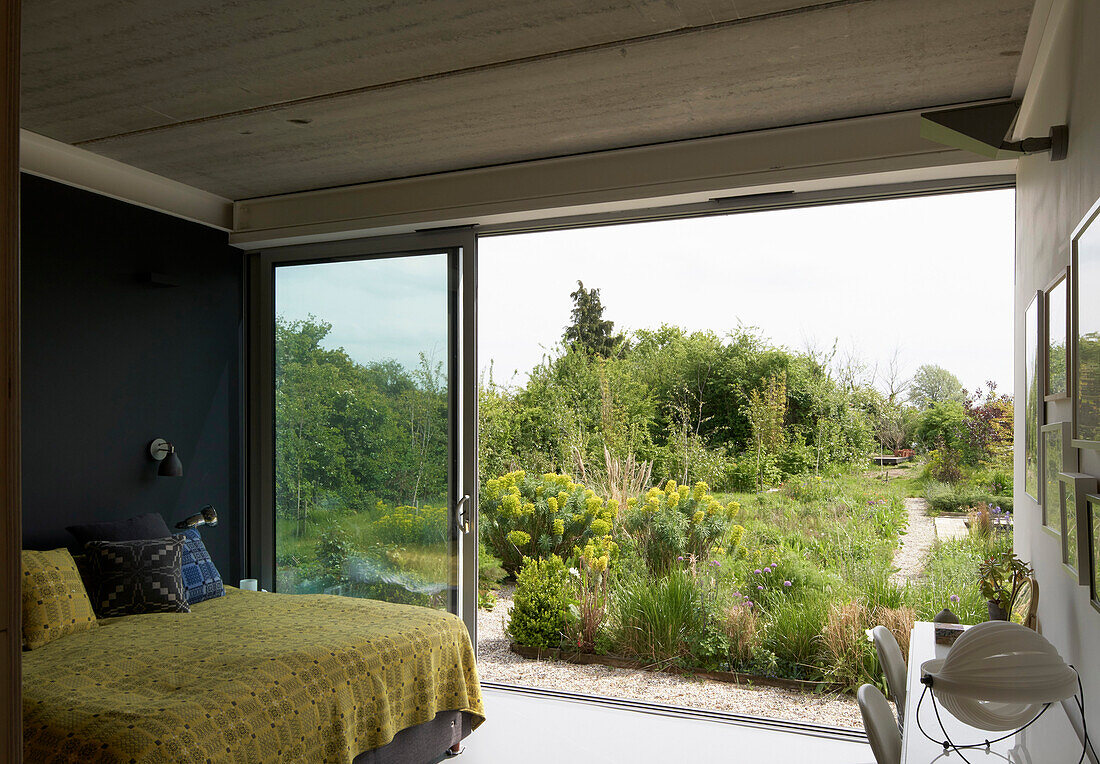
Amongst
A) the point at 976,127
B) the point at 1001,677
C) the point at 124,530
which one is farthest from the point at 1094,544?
the point at 124,530

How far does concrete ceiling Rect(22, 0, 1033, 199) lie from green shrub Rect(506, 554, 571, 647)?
3133 millimetres

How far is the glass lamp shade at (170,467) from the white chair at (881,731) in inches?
146

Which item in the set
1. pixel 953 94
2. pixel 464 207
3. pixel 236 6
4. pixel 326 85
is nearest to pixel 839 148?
pixel 953 94

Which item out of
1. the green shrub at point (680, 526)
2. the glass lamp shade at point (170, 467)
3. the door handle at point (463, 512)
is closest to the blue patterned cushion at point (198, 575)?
the glass lamp shade at point (170, 467)

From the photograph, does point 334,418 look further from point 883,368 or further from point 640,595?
point 883,368

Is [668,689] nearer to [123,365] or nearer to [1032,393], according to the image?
[1032,393]

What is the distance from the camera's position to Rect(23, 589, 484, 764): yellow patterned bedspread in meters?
2.41

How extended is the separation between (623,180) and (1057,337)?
2.42 m

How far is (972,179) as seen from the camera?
3654 millimetres

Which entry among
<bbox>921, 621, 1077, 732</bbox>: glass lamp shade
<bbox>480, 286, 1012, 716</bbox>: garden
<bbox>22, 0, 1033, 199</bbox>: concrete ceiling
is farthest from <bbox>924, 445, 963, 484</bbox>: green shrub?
<bbox>921, 621, 1077, 732</bbox>: glass lamp shade

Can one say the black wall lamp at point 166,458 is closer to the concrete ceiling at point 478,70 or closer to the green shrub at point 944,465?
the concrete ceiling at point 478,70

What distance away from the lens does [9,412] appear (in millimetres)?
1049

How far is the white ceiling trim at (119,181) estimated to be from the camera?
394 cm

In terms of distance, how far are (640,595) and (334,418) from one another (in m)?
2.34
